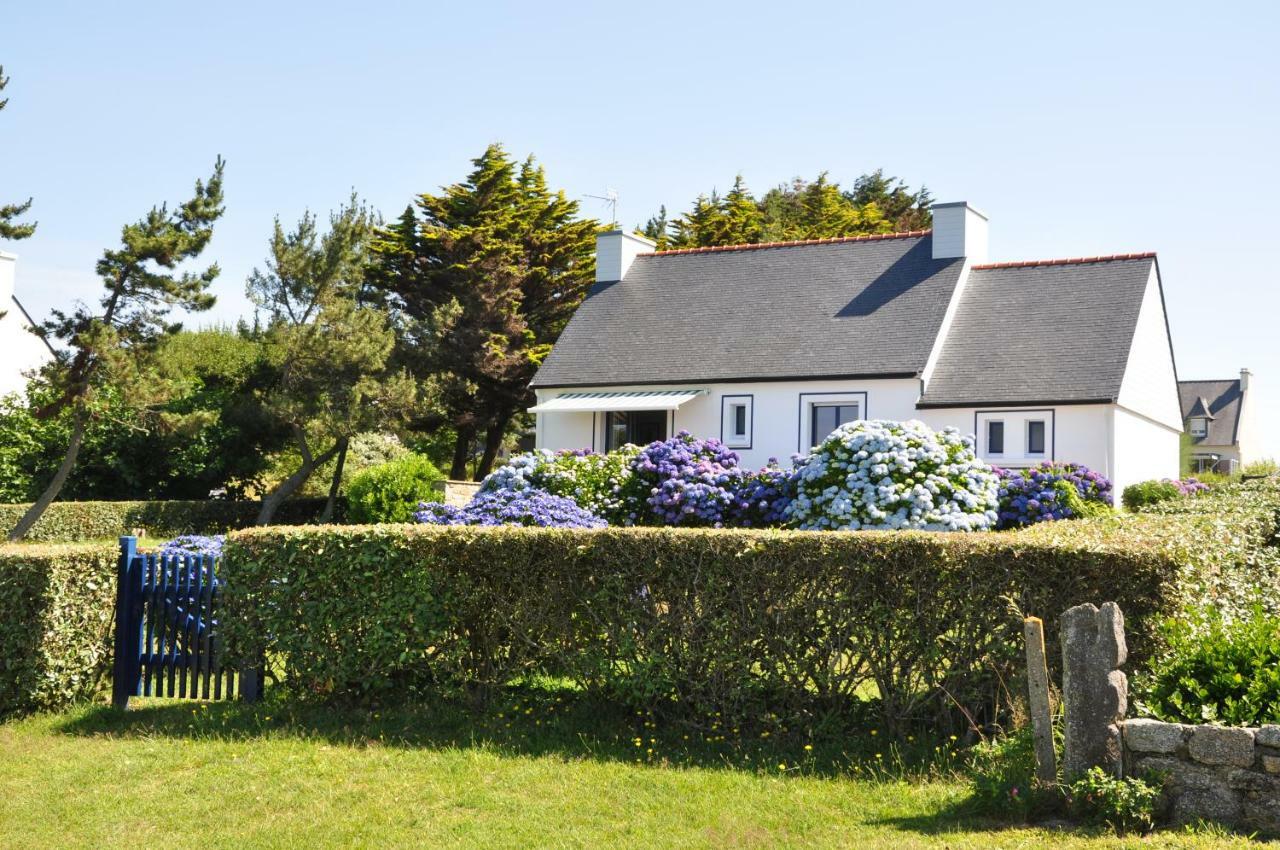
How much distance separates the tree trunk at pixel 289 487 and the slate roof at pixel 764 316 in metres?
8.61

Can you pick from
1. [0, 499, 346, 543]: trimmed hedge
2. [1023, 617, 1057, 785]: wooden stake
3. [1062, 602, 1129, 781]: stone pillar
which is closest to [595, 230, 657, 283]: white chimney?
[0, 499, 346, 543]: trimmed hedge

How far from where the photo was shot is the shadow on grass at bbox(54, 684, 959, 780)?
817cm

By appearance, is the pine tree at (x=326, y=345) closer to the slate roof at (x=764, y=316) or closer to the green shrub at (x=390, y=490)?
the green shrub at (x=390, y=490)

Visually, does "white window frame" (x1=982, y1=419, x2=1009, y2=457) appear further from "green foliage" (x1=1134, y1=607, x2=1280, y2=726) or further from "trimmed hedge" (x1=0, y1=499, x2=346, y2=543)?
"trimmed hedge" (x1=0, y1=499, x2=346, y2=543)

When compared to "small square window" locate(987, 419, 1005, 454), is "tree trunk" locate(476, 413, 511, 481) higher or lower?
higher

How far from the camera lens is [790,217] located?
51.5 m

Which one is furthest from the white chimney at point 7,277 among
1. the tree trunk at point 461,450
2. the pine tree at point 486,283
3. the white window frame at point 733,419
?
the white window frame at point 733,419

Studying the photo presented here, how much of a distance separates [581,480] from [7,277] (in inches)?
1043

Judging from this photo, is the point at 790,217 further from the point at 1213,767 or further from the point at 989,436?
the point at 1213,767

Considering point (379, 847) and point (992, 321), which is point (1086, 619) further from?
point (992, 321)

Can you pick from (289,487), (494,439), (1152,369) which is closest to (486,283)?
(494,439)

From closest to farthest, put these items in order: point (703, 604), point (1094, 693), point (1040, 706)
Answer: point (1094, 693), point (1040, 706), point (703, 604)

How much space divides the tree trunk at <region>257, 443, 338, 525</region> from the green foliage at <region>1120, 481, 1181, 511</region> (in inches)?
866

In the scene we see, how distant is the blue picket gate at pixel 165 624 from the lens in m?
10.5
